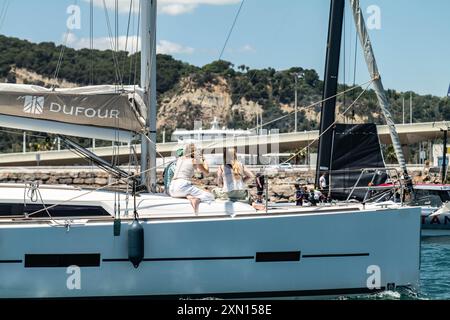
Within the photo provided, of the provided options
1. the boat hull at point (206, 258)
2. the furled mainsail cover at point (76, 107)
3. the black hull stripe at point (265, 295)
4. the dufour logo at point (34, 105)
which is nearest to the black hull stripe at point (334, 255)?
the boat hull at point (206, 258)

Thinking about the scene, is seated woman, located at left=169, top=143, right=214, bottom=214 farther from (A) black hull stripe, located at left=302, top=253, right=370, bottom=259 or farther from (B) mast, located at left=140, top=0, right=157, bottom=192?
(A) black hull stripe, located at left=302, top=253, right=370, bottom=259

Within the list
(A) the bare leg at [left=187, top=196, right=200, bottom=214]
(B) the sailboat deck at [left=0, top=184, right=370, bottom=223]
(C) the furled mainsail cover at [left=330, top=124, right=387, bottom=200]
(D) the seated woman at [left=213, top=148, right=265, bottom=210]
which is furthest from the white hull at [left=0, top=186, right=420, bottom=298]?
(C) the furled mainsail cover at [left=330, top=124, right=387, bottom=200]

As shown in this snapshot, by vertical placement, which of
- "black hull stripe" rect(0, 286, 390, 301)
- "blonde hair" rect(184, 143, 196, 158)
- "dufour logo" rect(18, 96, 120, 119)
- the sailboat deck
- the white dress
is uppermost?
"dufour logo" rect(18, 96, 120, 119)

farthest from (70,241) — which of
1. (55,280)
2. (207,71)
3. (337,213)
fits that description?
(207,71)

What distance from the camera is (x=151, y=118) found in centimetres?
1431

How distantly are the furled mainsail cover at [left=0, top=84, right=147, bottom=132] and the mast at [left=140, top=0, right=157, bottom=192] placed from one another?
0.88 ft

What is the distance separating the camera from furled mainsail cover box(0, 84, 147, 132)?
14.0 m

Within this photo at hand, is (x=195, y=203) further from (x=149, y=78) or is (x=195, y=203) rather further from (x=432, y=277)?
(x=432, y=277)

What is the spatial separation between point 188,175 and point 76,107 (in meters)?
2.11

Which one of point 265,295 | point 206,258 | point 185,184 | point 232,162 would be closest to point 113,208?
point 185,184

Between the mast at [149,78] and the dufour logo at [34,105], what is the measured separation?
162 cm

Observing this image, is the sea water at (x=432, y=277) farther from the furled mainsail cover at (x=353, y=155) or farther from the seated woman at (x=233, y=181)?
the seated woman at (x=233, y=181)

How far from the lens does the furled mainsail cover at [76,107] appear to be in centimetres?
1399
